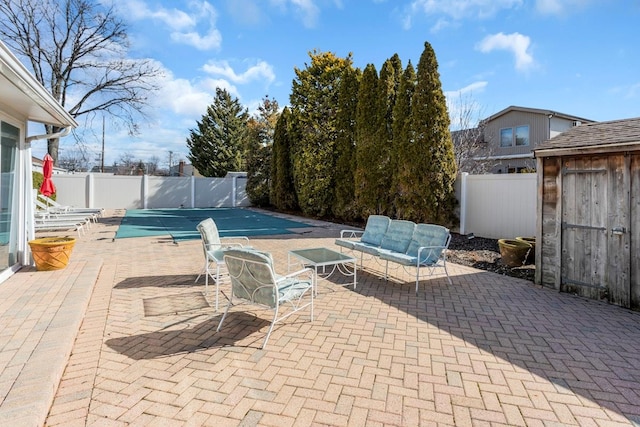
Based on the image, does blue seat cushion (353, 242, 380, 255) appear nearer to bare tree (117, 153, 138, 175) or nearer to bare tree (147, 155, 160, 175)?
bare tree (117, 153, 138, 175)

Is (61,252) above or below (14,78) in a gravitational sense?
below

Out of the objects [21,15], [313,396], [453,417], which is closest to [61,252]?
[313,396]

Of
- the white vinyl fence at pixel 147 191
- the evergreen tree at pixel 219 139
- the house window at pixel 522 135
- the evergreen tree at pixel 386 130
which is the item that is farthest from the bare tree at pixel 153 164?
the house window at pixel 522 135

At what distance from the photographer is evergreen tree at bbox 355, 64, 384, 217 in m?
12.6

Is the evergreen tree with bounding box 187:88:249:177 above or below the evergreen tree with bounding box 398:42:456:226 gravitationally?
above

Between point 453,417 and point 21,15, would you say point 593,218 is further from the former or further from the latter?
point 21,15

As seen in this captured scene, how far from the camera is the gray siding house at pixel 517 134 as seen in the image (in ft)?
61.5

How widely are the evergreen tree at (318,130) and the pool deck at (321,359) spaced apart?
435 inches

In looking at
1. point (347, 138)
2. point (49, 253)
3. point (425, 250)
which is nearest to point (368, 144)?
point (347, 138)

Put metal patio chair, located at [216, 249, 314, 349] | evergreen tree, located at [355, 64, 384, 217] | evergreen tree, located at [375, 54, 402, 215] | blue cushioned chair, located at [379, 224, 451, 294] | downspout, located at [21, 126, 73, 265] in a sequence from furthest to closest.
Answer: evergreen tree, located at [355, 64, 384, 217] < evergreen tree, located at [375, 54, 402, 215] < downspout, located at [21, 126, 73, 265] < blue cushioned chair, located at [379, 224, 451, 294] < metal patio chair, located at [216, 249, 314, 349]

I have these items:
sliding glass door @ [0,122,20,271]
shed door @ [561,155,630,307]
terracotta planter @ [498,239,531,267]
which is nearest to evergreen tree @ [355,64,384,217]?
terracotta planter @ [498,239,531,267]

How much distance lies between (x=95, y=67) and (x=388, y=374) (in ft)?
78.6

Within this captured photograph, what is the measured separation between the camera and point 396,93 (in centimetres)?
1244

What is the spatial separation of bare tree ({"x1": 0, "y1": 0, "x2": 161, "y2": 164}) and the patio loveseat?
63.0 ft
